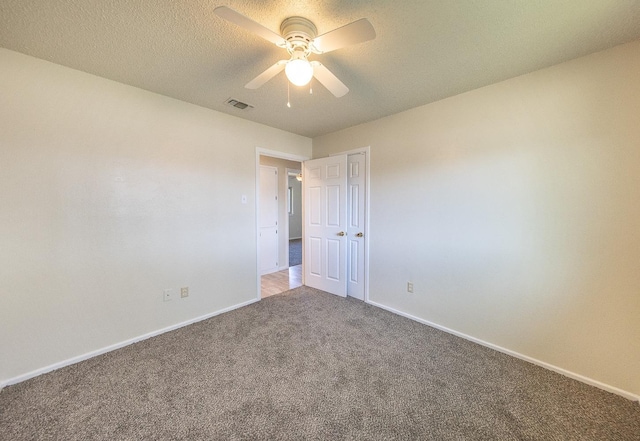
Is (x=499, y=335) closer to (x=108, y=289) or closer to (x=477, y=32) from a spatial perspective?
(x=477, y=32)

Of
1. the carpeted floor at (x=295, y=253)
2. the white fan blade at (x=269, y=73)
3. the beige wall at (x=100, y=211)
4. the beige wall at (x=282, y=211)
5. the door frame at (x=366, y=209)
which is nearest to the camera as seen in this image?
the white fan blade at (x=269, y=73)

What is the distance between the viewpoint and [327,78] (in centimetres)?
162

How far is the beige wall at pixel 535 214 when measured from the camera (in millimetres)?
1713

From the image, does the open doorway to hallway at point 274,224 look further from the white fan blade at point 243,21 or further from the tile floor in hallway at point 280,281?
the white fan blade at point 243,21

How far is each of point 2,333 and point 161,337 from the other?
1048 mm

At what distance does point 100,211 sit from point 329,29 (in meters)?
2.37

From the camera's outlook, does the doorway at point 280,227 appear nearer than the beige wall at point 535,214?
No

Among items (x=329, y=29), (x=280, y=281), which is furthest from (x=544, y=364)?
(x=280, y=281)

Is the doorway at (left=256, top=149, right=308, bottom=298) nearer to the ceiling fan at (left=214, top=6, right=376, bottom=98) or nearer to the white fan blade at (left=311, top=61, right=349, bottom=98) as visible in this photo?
the white fan blade at (left=311, top=61, right=349, bottom=98)

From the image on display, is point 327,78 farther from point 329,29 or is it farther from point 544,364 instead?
point 544,364

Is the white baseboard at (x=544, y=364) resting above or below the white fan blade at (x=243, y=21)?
below

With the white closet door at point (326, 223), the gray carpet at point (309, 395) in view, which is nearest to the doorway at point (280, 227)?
the white closet door at point (326, 223)

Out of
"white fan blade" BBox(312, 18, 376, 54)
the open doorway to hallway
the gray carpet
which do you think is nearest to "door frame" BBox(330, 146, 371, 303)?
the gray carpet

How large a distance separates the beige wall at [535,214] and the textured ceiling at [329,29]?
28cm
